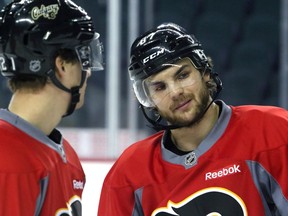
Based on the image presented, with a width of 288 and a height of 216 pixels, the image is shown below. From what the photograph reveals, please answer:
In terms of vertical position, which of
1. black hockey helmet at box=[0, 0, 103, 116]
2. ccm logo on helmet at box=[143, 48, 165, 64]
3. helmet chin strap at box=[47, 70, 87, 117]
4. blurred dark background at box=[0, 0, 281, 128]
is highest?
black hockey helmet at box=[0, 0, 103, 116]

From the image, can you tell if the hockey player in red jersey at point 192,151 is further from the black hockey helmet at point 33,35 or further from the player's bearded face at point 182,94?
the black hockey helmet at point 33,35

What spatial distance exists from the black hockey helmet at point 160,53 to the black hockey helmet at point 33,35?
0.54ft

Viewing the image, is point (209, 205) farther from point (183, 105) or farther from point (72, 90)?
point (72, 90)

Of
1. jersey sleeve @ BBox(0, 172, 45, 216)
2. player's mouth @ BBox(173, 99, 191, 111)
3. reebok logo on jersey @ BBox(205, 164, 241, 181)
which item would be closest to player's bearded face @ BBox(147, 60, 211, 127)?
player's mouth @ BBox(173, 99, 191, 111)

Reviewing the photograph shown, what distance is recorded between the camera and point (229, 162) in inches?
65.2

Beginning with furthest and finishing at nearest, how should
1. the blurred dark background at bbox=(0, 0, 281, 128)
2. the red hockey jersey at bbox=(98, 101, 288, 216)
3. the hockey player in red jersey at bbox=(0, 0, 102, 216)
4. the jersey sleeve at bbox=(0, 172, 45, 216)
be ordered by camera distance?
the blurred dark background at bbox=(0, 0, 281, 128)
the red hockey jersey at bbox=(98, 101, 288, 216)
the hockey player in red jersey at bbox=(0, 0, 102, 216)
the jersey sleeve at bbox=(0, 172, 45, 216)

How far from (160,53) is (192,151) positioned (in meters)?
0.24

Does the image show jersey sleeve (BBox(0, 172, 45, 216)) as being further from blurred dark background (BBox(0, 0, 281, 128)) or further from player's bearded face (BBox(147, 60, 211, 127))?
blurred dark background (BBox(0, 0, 281, 128))

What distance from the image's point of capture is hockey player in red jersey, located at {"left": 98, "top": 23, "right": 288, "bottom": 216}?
162cm

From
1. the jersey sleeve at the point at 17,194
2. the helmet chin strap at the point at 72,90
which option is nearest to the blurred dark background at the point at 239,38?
the helmet chin strap at the point at 72,90

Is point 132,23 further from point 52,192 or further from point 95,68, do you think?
point 52,192

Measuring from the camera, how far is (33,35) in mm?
1534

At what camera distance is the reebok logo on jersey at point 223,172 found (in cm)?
164

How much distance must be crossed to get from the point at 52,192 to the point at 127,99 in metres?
2.08
